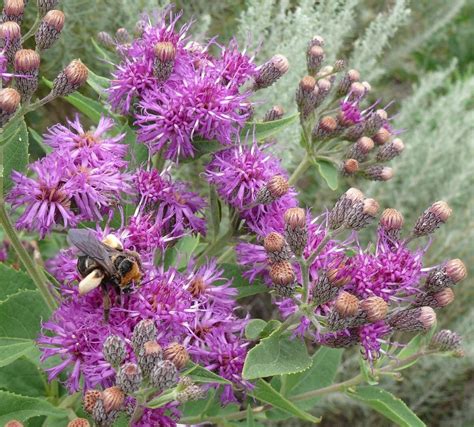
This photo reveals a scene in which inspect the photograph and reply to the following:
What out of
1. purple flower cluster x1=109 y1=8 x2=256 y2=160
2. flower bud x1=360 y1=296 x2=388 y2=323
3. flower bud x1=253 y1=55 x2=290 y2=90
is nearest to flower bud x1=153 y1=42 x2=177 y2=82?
purple flower cluster x1=109 y1=8 x2=256 y2=160

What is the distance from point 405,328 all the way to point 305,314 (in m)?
0.29

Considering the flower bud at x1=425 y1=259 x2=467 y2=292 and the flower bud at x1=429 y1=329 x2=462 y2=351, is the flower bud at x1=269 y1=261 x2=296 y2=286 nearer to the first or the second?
the flower bud at x1=425 y1=259 x2=467 y2=292

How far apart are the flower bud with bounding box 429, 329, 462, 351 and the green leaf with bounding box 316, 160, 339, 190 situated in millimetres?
560

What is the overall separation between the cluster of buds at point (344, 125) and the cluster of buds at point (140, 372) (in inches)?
41.7

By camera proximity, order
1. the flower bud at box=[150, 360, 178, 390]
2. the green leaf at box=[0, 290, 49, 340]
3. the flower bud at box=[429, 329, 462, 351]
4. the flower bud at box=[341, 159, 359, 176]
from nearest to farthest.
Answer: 1. the flower bud at box=[150, 360, 178, 390]
2. the green leaf at box=[0, 290, 49, 340]
3. the flower bud at box=[429, 329, 462, 351]
4. the flower bud at box=[341, 159, 359, 176]

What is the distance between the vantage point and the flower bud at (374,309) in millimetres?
1629

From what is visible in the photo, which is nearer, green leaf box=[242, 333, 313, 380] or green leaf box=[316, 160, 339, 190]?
green leaf box=[242, 333, 313, 380]

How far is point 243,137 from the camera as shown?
6.71 ft

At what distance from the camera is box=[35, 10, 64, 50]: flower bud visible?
1828mm

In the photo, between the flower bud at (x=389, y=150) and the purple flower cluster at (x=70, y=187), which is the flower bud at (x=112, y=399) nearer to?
the purple flower cluster at (x=70, y=187)

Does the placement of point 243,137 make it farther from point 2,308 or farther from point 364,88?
point 2,308

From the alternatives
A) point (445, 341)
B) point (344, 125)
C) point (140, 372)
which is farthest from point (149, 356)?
point (344, 125)

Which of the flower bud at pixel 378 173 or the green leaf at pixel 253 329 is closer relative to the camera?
the green leaf at pixel 253 329

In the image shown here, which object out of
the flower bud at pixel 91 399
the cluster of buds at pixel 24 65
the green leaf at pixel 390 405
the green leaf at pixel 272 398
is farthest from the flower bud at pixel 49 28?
the green leaf at pixel 390 405
